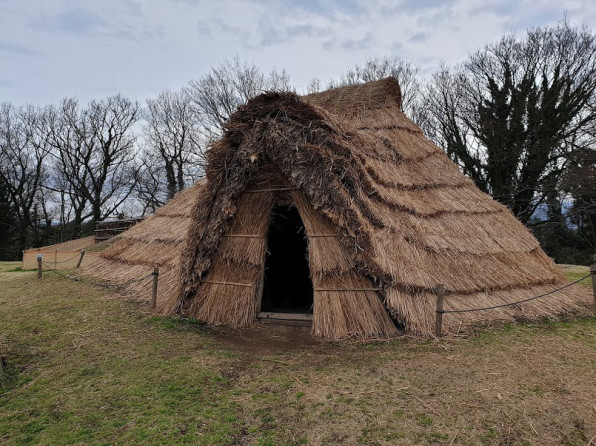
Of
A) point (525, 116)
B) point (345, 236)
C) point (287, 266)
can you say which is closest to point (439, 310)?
point (345, 236)

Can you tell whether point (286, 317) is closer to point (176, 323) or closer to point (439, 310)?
point (176, 323)

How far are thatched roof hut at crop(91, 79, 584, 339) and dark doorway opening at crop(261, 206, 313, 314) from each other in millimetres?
729

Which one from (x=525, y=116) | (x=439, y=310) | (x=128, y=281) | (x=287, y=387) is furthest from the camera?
(x=525, y=116)

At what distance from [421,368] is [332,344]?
1500 millimetres

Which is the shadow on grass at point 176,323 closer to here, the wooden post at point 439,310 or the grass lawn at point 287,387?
the grass lawn at point 287,387

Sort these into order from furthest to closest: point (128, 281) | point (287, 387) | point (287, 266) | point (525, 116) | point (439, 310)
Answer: point (525, 116) < point (287, 266) < point (128, 281) < point (439, 310) < point (287, 387)

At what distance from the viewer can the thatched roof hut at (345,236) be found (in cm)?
645

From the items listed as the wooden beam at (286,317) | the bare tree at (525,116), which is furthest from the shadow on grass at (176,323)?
the bare tree at (525,116)

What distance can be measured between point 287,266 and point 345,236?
4881 millimetres

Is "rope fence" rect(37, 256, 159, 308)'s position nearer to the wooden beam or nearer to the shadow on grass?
the shadow on grass

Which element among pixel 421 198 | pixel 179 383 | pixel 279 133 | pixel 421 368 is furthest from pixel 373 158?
pixel 179 383

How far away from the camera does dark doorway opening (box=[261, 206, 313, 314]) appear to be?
995 cm

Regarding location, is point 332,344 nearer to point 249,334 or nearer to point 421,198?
point 249,334

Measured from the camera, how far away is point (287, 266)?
36.7 ft
